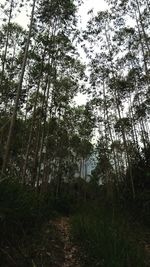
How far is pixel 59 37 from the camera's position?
16391 mm

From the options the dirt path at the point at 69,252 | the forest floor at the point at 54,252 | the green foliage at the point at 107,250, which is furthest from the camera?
the dirt path at the point at 69,252

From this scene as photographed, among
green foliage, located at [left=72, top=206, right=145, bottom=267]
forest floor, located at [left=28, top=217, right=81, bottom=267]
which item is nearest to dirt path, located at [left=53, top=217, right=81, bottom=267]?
forest floor, located at [left=28, top=217, right=81, bottom=267]

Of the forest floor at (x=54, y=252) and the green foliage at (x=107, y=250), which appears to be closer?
the green foliage at (x=107, y=250)

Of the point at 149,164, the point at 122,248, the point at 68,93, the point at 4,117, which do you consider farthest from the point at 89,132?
the point at 122,248

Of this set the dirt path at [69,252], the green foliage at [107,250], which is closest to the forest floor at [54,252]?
the dirt path at [69,252]

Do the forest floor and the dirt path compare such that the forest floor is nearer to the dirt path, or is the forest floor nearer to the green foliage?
the dirt path

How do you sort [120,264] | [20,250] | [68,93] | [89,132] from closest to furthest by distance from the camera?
[120,264]
[20,250]
[68,93]
[89,132]

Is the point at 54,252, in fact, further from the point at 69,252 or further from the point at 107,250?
the point at 107,250

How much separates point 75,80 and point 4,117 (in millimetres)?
5945

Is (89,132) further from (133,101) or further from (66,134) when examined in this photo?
(133,101)

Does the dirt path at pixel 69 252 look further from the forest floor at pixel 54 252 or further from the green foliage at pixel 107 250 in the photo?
the green foliage at pixel 107 250

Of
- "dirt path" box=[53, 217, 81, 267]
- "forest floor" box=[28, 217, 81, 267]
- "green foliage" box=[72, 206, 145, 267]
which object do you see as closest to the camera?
"green foliage" box=[72, 206, 145, 267]

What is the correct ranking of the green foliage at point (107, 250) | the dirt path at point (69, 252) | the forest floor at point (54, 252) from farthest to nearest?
the dirt path at point (69, 252) < the forest floor at point (54, 252) < the green foliage at point (107, 250)

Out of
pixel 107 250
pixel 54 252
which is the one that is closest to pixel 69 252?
pixel 54 252
